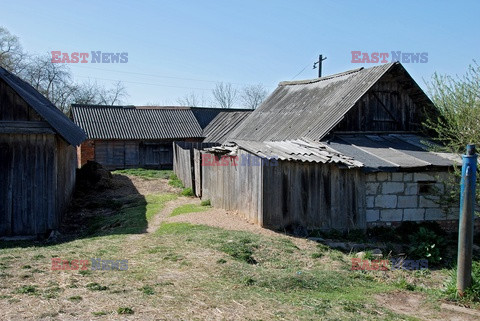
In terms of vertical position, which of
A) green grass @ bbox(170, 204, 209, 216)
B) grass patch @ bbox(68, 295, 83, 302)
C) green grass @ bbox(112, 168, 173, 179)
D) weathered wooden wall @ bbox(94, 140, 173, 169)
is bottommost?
grass patch @ bbox(68, 295, 83, 302)

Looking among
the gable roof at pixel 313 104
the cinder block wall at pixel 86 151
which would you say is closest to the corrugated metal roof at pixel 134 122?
the cinder block wall at pixel 86 151

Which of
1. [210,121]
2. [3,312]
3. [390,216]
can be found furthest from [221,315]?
[210,121]

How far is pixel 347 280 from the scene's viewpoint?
8594 mm

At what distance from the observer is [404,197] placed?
43.1ft

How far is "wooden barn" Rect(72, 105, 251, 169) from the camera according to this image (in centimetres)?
2948

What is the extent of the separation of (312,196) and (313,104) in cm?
678

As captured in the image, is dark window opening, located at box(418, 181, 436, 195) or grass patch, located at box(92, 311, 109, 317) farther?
dark window opening, located at box(418, 181, 436, 195)

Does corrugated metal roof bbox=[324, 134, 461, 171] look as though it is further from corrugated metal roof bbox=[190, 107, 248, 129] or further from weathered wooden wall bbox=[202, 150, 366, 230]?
corrugated metal roof bbox=[190, 107, 248, 129]

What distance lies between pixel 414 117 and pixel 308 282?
1090 cm

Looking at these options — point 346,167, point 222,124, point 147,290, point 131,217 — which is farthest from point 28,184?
point 222,124

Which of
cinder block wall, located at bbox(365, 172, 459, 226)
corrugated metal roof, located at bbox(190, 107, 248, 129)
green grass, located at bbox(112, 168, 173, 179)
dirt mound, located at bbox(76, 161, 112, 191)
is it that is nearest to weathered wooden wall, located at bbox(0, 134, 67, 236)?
dirt mound, located at bbox(76, 161, 112, 191)

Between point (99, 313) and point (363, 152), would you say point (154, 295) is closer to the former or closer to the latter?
point (99, 313)

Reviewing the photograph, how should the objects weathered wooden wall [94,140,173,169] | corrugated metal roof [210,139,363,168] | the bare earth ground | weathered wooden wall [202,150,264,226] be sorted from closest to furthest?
the bare earth ground → corrugated metal roof [210,139,363,168] → weathered wooden wall [202,150,264,226] → weathered wooden wall [94,140,173,169]

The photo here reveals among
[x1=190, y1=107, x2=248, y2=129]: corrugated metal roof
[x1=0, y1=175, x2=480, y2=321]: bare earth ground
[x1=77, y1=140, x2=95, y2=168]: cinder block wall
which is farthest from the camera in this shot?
[x1=190, y1=107, x2=248, y2=129]: corrugated metal roof
